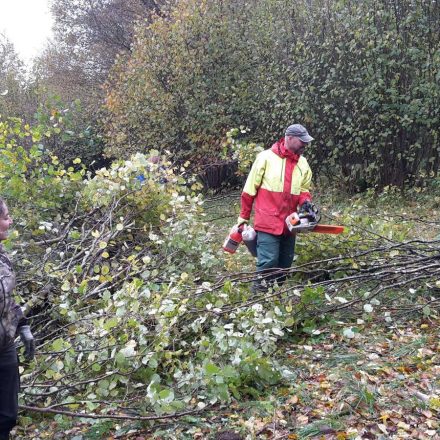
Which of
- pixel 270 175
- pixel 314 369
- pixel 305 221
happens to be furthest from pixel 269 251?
pixel 314 369

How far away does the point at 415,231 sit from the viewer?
6.97 m

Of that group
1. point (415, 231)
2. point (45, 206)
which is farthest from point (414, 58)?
point (45, 206)

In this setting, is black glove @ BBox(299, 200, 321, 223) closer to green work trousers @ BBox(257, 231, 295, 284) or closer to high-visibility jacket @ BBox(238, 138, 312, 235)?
high-visibility jacket @ BBox(238, 138, 312, 235)

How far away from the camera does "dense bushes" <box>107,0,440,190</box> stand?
8.41m

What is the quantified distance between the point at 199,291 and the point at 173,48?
858 cm

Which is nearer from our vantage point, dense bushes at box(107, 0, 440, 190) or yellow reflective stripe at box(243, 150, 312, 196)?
yellow reflective stripe at box(243, 150, 312, 196)

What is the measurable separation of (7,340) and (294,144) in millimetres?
2661

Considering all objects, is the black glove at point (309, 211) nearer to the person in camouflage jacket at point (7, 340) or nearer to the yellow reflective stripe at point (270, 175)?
the yellow reflective stripe at point (270, 175)

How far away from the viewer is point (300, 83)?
9492mm

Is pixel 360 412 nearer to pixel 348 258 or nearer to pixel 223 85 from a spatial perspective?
pixel 348 258

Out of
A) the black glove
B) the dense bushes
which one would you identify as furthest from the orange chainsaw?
the dense bushes

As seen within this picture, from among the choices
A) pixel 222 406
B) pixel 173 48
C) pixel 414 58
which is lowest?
pixel 222 406

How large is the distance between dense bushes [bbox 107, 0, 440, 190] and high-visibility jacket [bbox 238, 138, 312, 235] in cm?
475

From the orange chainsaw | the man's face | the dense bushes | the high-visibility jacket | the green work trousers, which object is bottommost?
the green work trousers
